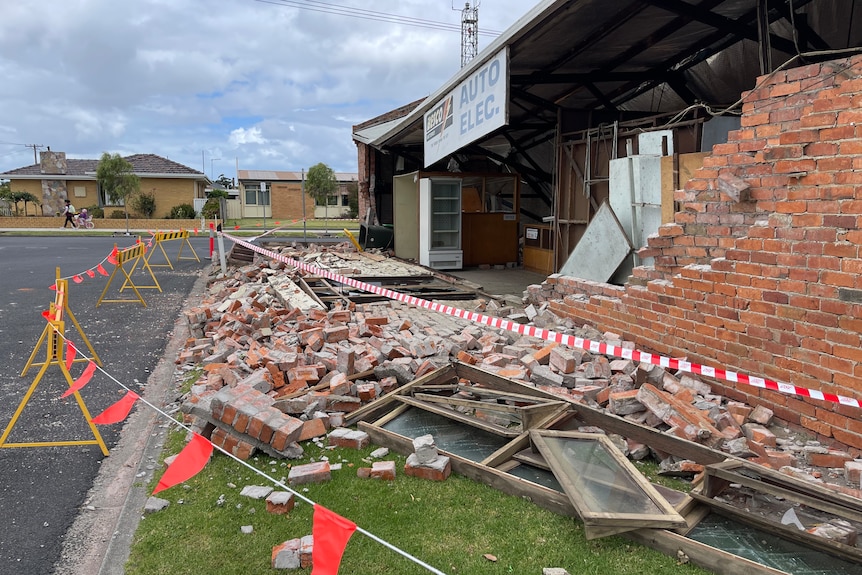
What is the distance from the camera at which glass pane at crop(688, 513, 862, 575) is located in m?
2.92

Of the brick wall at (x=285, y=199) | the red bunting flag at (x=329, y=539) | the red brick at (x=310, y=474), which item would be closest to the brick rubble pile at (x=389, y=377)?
the red brick at (x=310, y=474)

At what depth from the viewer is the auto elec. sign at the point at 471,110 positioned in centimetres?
713

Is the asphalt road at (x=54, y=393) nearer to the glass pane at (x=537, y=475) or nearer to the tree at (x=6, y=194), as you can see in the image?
the glass pane at (x=537, y=475)

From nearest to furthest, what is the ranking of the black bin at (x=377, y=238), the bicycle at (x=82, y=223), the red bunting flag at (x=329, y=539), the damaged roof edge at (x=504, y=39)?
the red bunting flag at (x=329, y=539), the damaged roof edge at (x=504, y=39), the black bin at (x=377, y=238), the bicycle at (x=82, y=223)

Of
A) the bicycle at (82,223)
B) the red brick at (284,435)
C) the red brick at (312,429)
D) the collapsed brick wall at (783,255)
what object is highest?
the bicycle at (82,223)

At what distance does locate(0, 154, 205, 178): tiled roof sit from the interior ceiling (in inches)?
1555

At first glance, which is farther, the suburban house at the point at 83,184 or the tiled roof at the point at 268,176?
the tiled roof at the point at 268,176

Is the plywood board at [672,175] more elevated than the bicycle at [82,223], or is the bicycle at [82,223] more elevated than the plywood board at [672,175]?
the bicycle at [82,223]

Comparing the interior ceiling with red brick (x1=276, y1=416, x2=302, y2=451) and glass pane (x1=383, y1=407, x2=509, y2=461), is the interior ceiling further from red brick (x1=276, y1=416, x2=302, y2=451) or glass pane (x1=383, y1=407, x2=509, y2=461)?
red brick (x1=276, y1=416, x2=302, y2=451)

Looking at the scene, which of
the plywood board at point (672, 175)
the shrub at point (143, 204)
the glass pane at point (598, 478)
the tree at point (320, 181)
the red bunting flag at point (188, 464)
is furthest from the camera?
the tree at point (320, 181)

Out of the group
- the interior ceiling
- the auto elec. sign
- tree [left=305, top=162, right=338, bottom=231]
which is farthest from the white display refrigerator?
tree [left=305, top=162, right=338, bottom=231]

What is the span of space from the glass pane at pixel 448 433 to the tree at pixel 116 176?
128 feet

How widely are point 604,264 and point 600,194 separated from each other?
2.29m

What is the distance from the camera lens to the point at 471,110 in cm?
820
